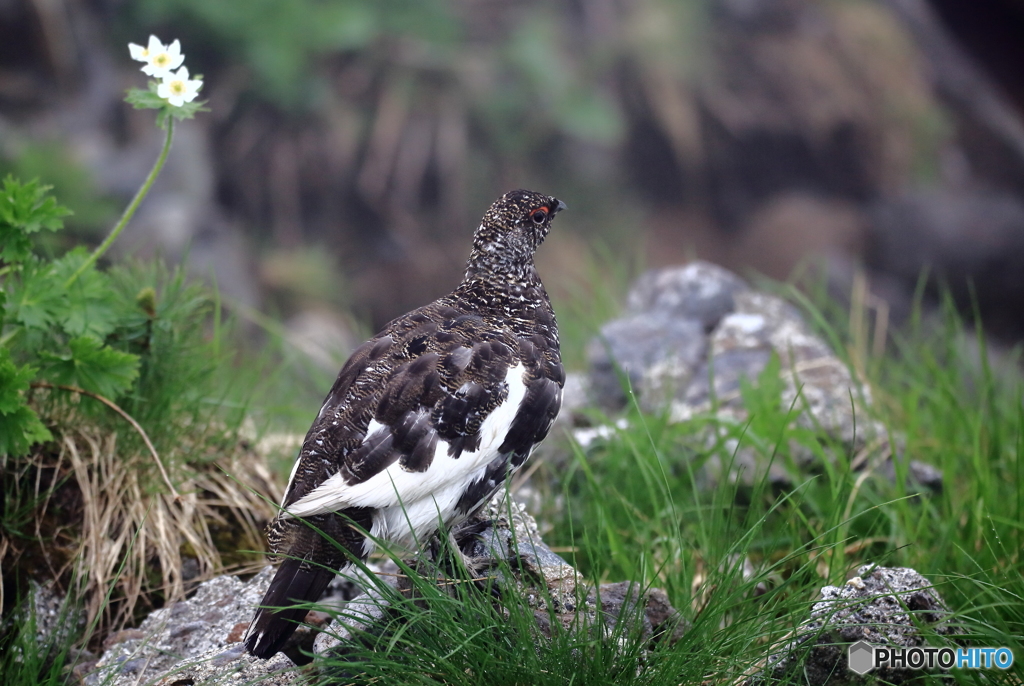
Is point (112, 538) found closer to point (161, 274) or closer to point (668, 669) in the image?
point (161, 274)

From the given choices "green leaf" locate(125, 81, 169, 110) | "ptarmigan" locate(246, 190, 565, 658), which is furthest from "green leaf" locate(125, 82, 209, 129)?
"ptarmigan" locate(246, 190, 565, 658)

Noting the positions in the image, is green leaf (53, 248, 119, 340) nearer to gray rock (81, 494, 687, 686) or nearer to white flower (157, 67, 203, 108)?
white flower (157, 67, 203, 108)

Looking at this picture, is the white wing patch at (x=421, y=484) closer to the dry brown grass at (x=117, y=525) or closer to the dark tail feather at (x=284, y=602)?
the dark tail feather at (x=284, y=602)

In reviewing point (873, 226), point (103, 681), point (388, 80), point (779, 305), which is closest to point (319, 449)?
point (103, 681)

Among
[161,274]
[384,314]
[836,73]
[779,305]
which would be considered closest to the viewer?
[161,274]

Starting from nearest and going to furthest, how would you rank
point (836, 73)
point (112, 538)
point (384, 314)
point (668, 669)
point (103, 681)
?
1. point (668, 669)
2. point (103, 681)
3. point (112, 538)
4. point (384, 314)
5. point (836, 73)
